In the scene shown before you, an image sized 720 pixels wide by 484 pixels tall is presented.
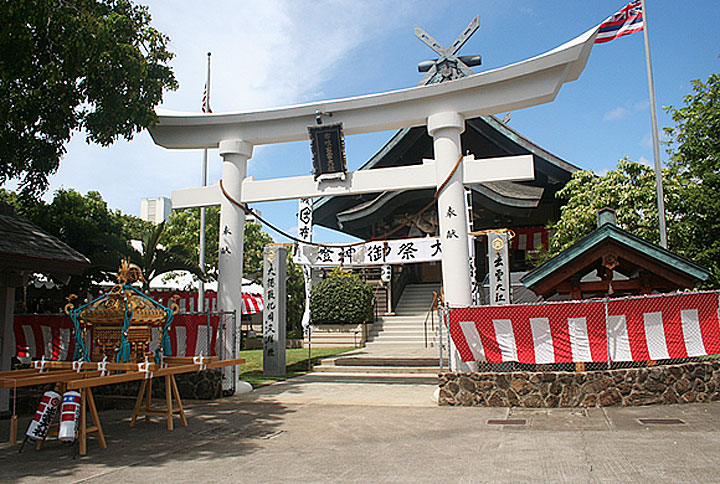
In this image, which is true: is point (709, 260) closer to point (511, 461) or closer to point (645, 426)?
point (645, 426)

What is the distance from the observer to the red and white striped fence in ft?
28.0

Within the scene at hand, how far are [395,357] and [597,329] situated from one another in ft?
21.8

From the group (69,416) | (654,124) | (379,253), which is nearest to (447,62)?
(654,124)

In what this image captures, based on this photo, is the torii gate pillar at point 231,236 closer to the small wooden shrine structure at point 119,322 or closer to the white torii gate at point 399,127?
the white torii gate at point 399,127

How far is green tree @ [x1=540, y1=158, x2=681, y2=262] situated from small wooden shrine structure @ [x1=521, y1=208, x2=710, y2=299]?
5821 mm

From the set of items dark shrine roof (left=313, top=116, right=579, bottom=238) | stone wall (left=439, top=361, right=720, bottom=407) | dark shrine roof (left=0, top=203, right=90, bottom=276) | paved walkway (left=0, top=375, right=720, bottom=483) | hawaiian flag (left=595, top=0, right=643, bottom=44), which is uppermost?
hawaiian flag (left=595, top=0, right=643, bottom=44)

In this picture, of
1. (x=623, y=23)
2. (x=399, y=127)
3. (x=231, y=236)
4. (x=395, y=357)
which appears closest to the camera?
(x=399, y=127)

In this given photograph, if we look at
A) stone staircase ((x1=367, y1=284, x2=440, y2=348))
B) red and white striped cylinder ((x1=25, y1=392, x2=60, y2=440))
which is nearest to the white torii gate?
red and white striped cylinder ((x1=25, y1=392, x2=60, y2=440))

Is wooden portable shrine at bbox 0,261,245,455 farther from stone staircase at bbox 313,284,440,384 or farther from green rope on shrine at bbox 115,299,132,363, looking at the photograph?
stone staircase at bbox 313,284,440,384

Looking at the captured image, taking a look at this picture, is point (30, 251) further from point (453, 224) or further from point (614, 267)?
point (614, 267)

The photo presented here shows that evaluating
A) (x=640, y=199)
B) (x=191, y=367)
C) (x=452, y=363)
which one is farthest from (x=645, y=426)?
(x=640, y=199)

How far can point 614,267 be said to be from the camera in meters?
10.1

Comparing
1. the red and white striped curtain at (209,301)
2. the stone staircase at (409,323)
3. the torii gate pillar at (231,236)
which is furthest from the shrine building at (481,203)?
the torii gate pillar at (231,236)

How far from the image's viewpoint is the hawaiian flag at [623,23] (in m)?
15.9
